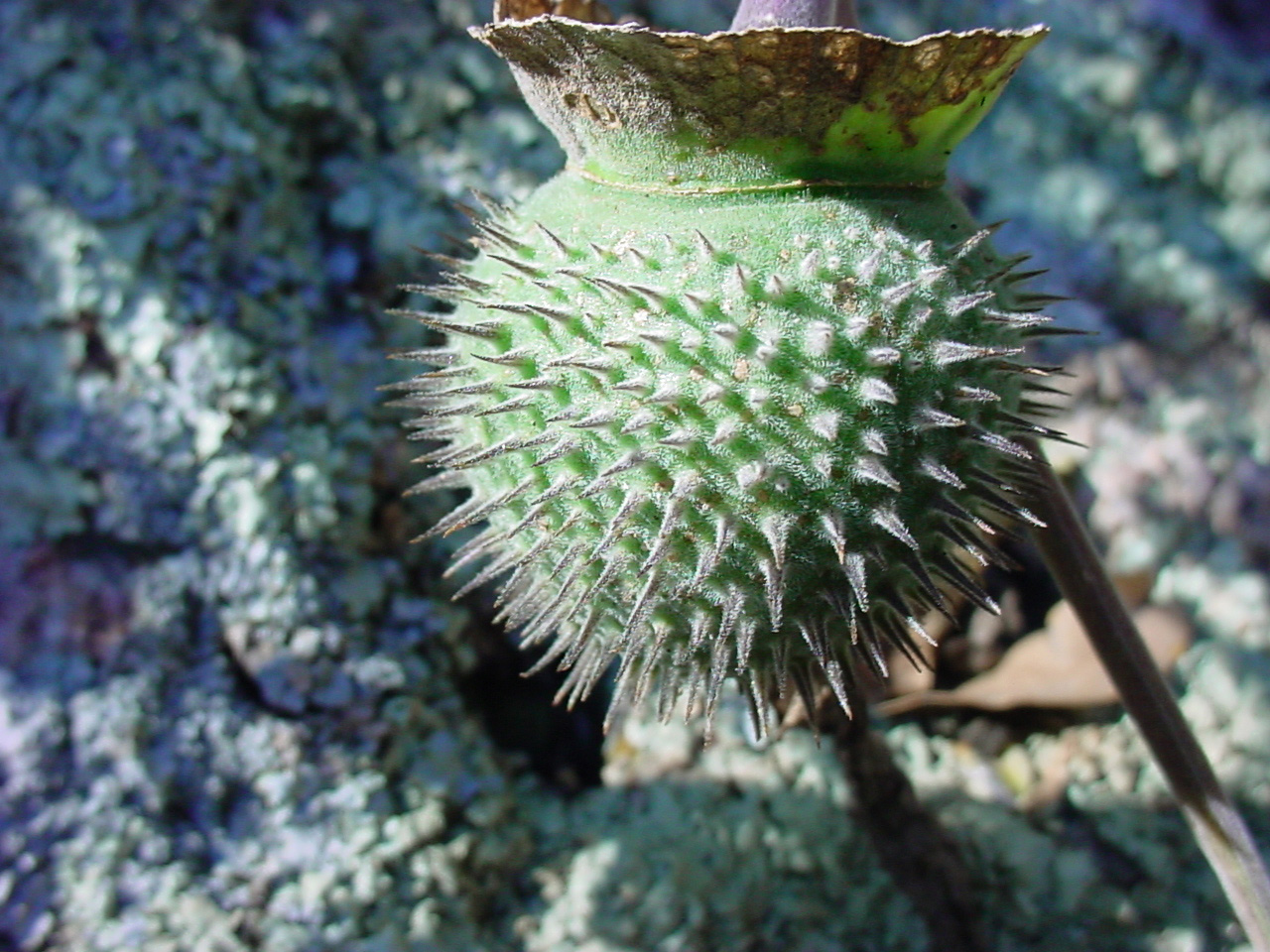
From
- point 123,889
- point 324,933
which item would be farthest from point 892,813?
point 123,889

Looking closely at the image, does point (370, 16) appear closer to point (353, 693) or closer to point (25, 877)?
point (353, 693)

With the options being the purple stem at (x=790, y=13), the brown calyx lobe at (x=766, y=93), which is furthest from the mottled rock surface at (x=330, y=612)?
the purple stem at (x=790, y=13)

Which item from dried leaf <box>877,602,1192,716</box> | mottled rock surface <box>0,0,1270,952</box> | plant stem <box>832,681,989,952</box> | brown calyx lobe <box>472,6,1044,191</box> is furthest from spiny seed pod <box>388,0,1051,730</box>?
dried leaf <box>877,602,1192,716</box>

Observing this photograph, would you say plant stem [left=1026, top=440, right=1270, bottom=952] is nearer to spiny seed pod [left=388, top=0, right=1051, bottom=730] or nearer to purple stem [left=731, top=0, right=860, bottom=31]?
spiny seed pod [left=388, top=0, right=1051, bottom=730]

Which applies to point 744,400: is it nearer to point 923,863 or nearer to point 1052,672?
point 923,863

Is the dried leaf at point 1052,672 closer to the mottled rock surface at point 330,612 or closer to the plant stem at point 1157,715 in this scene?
the mottled rock surface at point 330,612

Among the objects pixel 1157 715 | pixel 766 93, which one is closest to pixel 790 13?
pixel 766 93
